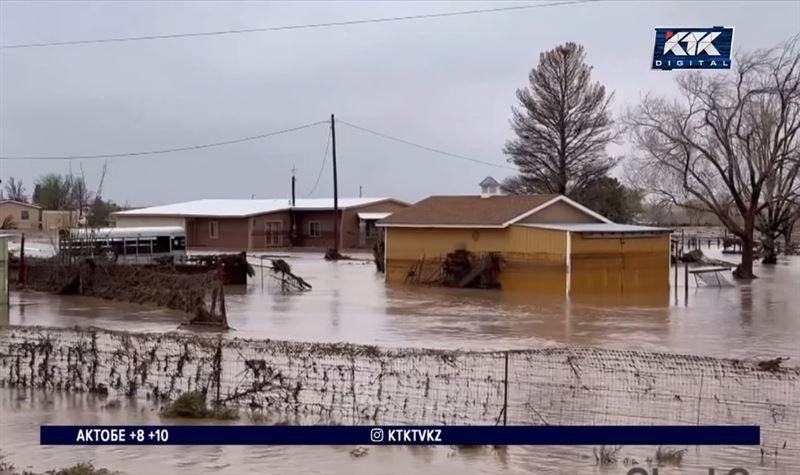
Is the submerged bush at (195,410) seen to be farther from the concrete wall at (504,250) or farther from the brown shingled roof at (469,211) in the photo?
the brown shingled roof at (469,211)

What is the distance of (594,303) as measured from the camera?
1199 inches

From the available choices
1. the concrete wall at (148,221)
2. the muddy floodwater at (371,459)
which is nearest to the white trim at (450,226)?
the muddy floodwater at (371,459)

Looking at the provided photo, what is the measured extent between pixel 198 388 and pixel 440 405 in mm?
3119

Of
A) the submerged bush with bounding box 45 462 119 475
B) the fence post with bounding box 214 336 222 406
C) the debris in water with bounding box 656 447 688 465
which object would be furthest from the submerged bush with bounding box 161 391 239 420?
the debris in water with bounding box 656 447 688 465

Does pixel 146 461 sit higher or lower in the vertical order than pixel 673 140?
lower

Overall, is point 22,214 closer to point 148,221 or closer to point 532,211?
point 148,221

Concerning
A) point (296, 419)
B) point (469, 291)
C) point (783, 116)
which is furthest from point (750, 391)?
point (783, 116)

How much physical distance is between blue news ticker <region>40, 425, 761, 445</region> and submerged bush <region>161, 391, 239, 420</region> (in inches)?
70.0

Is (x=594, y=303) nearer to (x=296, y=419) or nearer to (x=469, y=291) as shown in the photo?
(x=469, y=291)

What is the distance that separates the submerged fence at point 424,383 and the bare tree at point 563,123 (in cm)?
5294

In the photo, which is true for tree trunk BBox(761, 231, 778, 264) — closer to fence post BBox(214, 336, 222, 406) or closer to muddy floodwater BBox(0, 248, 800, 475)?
muddy floodwater BBox(0, 248, 800, 475)

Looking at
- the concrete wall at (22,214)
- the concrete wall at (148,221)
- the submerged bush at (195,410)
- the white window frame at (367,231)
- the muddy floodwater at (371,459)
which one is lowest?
the muddy floodwater at (371,459)

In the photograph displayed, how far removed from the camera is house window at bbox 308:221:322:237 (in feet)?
237

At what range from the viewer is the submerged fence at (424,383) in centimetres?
1061
